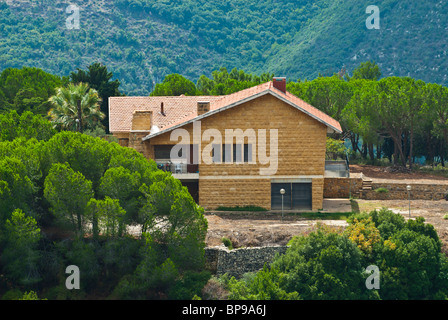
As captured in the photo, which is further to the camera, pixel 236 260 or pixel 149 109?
pixel 149 109

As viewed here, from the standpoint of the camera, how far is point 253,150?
48.1m

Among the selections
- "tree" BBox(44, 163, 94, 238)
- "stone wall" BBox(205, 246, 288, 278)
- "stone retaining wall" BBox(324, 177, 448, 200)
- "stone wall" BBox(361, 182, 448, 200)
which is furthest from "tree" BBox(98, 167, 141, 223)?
"stone wall" BBox(361, 182, 448, 200)

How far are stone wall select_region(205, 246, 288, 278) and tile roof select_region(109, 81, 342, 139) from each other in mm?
11099

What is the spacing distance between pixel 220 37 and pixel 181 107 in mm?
94636

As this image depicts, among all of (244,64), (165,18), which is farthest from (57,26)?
(244,64)

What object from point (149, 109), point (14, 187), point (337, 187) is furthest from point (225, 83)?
point (14, 187)

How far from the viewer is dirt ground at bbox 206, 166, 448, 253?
40.6m

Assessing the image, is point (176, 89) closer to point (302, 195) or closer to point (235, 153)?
point (235, 153)

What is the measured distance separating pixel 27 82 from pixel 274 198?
4061 centimetres

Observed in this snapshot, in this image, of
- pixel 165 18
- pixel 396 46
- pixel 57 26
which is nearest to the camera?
pixel 396 46

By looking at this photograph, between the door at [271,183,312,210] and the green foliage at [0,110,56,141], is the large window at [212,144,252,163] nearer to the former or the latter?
the door at [271,183,312,210]

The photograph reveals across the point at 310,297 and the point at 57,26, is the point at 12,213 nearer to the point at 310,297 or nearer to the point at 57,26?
the point at 310,297

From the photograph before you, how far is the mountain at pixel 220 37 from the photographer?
417 ft

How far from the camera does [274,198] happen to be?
48.7 meters
